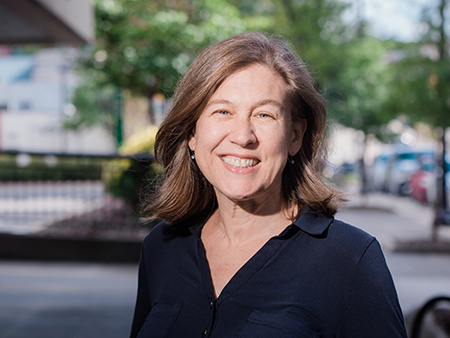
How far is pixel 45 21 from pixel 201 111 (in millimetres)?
5366

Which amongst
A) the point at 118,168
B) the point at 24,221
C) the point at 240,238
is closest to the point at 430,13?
the point at 118,168

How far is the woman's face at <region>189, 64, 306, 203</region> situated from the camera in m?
1.63

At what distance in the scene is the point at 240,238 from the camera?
6.02 ft

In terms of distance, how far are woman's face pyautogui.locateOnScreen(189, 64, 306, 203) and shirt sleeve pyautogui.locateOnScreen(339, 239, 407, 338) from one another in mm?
454

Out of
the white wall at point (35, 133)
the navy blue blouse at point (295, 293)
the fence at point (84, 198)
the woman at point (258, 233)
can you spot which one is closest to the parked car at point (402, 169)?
the fence at point (84, 198)

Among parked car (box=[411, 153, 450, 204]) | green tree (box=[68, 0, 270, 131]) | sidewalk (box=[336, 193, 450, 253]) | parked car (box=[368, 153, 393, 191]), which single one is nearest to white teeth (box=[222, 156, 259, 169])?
sidewalk (box=[336, 193, 450, 253])

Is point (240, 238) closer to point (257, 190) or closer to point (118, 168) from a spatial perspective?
point (257, 190)

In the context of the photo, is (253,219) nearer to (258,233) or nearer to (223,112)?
(258,233)

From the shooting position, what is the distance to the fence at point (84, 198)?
305 inches

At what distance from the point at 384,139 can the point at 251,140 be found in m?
18.9

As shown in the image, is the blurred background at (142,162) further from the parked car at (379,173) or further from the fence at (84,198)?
the parked car at (379,173)

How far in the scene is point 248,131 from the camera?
5.30 feet

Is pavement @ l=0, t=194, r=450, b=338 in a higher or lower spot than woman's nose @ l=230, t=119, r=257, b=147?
lower

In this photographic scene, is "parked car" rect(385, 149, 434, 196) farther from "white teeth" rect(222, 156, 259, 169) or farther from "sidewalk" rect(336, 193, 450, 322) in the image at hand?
"white teeth" rect(222, 156, 259, 169)
